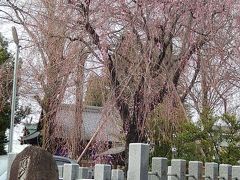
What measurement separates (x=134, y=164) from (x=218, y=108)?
7.31m

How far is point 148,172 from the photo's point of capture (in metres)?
6.30

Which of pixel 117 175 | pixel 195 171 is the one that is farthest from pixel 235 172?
pixel 117 175

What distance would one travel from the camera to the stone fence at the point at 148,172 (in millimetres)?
5746

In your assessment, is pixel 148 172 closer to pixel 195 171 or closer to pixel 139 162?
pixel 139 162

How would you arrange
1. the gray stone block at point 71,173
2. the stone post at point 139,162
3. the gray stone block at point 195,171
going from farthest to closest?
1. the gray stone block at point 195,171
2. the gray stone block at point 71,173
3. the stone post at point 139,162

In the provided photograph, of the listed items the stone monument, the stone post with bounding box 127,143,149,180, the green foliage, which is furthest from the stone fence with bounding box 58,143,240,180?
the green foliage

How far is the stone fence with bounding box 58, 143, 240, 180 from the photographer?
226 inches

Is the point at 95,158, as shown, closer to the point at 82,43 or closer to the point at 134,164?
the point at 82,43

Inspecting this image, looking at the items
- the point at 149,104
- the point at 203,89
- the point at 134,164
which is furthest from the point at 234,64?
the point at 134,164

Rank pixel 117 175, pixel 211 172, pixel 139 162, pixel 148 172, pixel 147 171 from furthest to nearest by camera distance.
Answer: pixel 211 172 < pixel 117 175 < pixel 148 172 < pixel 147 171 < pixel 139 162

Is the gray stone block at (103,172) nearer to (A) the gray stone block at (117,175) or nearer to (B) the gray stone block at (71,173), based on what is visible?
(A) the gray stone block at (117,175)

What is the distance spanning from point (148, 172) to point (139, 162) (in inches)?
24.9

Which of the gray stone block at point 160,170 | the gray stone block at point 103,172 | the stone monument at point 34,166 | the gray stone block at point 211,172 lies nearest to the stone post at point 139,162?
the gray stone block at point 103,172

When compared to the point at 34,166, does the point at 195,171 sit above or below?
below
